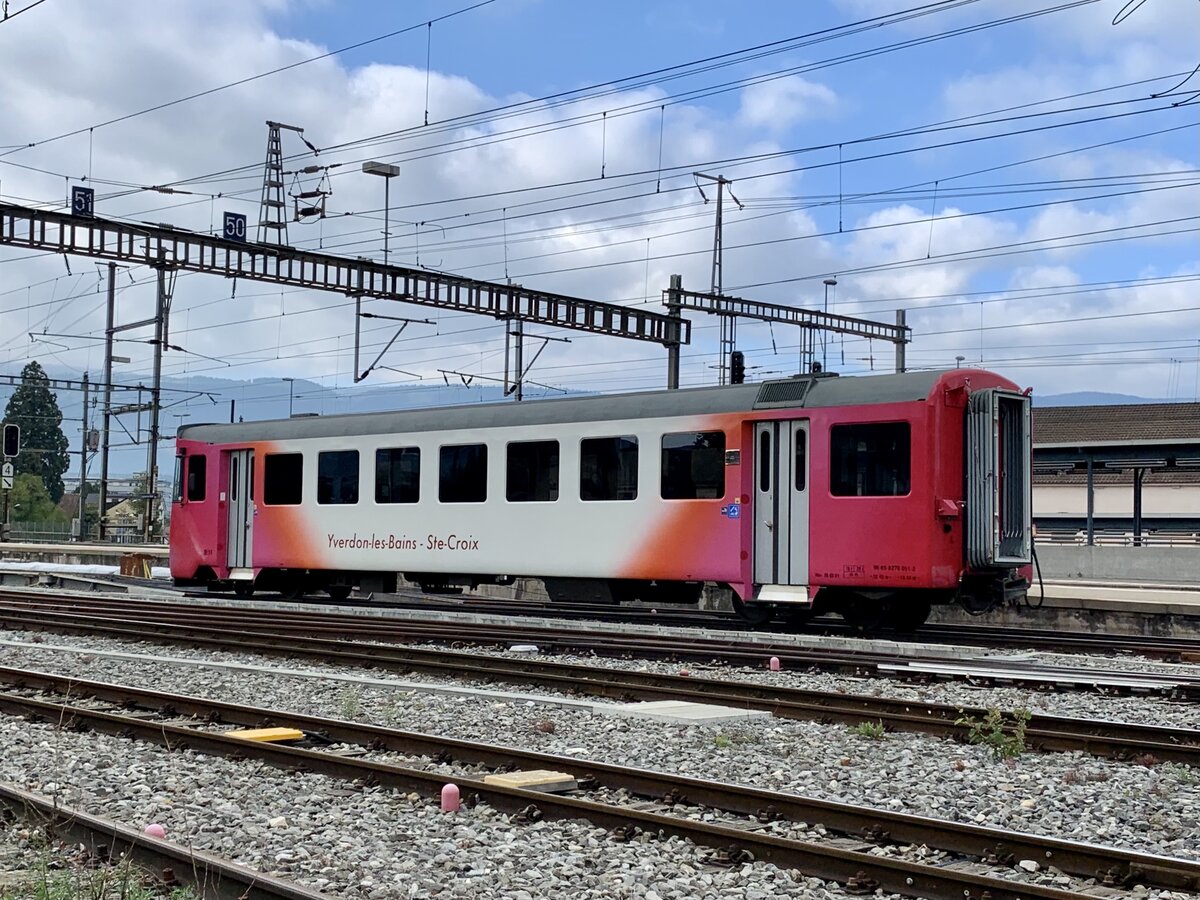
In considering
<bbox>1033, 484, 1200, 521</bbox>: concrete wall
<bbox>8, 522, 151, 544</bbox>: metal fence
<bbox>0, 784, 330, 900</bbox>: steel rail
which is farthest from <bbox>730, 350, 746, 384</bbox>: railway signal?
<bbox>8, 522, 151, 544</bbox>: metal fence

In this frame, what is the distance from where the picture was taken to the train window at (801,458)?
1638cm

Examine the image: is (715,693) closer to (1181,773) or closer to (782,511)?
(1181,773)

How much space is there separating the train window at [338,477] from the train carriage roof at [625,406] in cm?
35

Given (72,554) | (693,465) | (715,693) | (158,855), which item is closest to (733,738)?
(715,693)

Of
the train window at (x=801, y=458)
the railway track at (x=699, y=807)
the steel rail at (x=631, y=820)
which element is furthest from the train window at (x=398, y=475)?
the steel rail at (x=631, y=820)

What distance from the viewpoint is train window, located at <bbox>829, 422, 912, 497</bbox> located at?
51.1 ft

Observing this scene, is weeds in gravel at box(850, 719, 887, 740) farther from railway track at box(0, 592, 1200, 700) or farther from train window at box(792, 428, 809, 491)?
train window at box(792, 428, 809, 491)

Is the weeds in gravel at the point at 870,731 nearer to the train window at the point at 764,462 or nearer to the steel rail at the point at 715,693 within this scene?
the steel rail at the point at 715,693

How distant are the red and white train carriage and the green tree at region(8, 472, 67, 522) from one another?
3170 inches

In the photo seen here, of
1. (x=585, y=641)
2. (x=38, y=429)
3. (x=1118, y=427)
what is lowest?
(x=585, y=641)

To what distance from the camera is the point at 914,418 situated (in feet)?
50.6

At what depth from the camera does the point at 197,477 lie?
80.5 ft

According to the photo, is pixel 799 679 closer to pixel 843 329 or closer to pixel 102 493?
pixel 843 329

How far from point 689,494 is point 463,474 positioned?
4.27 meters
